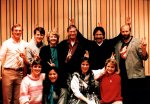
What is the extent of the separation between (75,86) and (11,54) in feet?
4.30

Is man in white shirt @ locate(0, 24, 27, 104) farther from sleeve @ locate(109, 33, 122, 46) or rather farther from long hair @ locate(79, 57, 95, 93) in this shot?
sleeve @ locate(109, 33, 122, 46)

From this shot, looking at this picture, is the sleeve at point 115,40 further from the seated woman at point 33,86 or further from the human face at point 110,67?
Result: the seated woman at point 33,86

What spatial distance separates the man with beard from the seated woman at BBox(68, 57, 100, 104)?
749 mm

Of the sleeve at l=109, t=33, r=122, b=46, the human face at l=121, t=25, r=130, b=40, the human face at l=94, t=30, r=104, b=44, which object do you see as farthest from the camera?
the sleeve at l=109, t=33, r=122, b=46

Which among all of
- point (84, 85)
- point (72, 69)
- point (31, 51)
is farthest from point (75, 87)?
point (31, 51)

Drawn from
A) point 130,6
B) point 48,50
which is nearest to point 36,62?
point 48,50

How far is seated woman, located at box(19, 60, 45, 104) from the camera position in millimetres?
5676

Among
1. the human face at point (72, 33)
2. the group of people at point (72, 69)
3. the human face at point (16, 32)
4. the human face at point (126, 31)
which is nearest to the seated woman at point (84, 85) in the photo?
the group of people at point (72, 69)

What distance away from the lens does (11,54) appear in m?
6.25

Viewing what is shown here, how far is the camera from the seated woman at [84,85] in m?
5.90

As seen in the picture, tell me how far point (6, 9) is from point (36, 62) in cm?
163

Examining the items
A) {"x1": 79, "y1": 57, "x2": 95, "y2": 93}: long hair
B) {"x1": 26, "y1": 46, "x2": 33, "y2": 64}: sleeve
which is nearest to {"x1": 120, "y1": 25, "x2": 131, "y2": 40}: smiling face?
{"x1": 79, "y1": 57, "x2": 95, "y2": 93}: long hair

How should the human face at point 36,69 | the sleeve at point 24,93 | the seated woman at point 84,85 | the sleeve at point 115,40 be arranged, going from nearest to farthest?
1. the sleeve at point 24,93
2. the human face at point 36,69
3. the seated woman at point 84,85
4. the sleeve at point 115,40

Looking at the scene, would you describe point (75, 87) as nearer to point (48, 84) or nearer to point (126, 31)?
point (48, 84)
